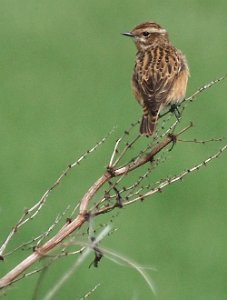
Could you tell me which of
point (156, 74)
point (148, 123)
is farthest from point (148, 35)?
point (148, 123)

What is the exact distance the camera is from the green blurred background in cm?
1173

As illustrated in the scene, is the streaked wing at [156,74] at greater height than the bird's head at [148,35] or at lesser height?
lesser

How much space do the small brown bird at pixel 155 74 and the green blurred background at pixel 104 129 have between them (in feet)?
8.55

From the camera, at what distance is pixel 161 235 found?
12328 millimetres

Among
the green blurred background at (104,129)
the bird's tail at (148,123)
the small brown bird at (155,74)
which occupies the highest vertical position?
the green blurred background at (104,129)

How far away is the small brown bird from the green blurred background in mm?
2606

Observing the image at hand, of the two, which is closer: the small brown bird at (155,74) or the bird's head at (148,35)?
the small brown bird at (155,74)

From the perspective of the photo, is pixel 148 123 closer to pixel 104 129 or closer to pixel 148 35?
pixel 148 35

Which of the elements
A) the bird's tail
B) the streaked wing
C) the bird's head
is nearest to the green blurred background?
the bird's head

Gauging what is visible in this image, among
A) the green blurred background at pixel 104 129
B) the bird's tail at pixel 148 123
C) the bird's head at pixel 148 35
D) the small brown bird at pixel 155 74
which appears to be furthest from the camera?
the green blurred background at pixel 104 129

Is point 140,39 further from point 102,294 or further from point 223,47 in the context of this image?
point 223,47

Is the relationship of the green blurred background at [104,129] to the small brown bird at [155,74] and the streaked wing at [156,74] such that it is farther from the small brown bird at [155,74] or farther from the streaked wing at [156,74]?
the streaked wing at [156,74]

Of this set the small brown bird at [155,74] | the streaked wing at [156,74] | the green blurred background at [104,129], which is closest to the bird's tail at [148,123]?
the small brown bird at [155,74]

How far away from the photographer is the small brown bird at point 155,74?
25.2 ft
